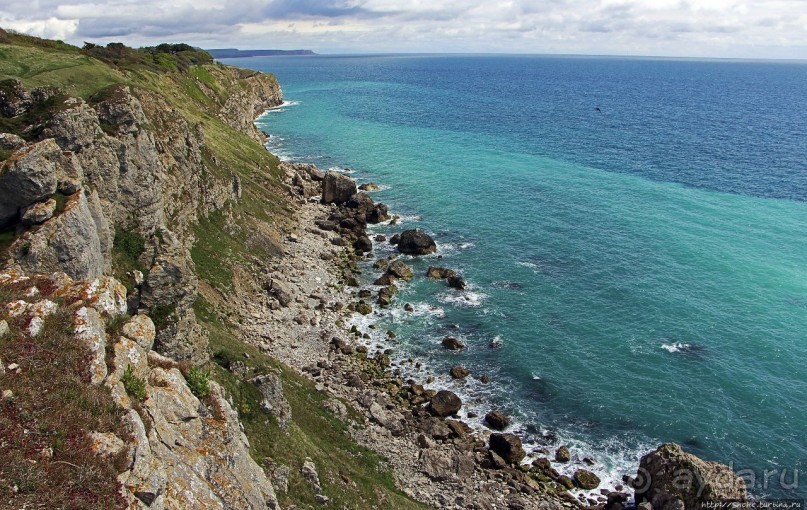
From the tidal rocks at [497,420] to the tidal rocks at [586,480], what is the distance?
743 cm

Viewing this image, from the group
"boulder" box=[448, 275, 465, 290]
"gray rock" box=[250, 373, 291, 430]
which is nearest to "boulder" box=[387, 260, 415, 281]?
"boulder" box=[448, 275, 465, 290]

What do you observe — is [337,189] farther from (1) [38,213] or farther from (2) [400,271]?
(1) [38,213]

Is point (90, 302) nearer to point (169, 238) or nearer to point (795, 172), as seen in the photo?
point (169, 238)

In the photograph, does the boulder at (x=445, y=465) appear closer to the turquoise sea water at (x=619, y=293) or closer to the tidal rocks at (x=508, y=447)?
the tidal rocks at (x=508, y=447)

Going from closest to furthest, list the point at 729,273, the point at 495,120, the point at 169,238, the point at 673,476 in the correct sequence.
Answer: the point at 673,476 < the point at 169,238 < the point at 729,273 < the point at 495,120

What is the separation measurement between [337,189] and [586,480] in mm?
68655

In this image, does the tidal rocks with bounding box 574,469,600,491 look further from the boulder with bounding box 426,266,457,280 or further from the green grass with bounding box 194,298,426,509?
the boulder with bounding box 426,266,457,280

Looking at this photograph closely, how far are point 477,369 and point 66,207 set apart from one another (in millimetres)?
39791

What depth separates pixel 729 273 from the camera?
7156 cm

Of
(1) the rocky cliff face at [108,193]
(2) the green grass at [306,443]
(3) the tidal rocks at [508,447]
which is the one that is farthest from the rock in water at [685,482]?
(1) the rocky cliff face at [108,193]

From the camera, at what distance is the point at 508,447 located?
43219mm

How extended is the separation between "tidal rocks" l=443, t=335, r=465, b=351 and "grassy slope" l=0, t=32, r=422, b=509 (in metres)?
17.6

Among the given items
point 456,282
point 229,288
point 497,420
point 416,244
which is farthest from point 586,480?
point 416,244

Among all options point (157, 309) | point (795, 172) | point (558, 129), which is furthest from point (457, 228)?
point (558, 129)
